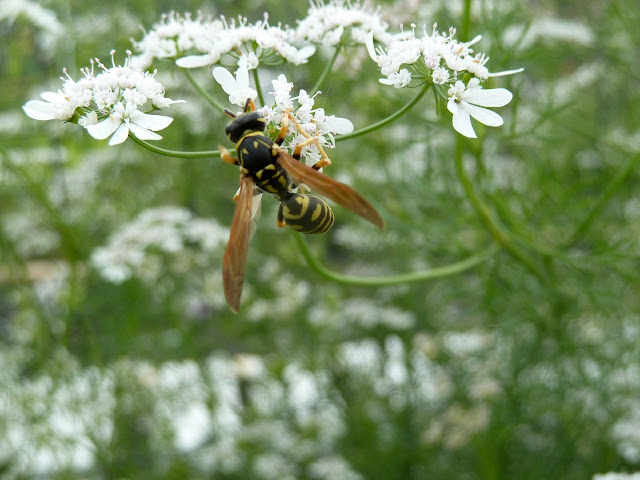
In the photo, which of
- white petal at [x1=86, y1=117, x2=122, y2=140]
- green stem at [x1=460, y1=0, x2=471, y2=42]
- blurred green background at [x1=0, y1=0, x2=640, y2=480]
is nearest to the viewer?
white petal at [x1=86, y1=117, x2=122, y2=140]

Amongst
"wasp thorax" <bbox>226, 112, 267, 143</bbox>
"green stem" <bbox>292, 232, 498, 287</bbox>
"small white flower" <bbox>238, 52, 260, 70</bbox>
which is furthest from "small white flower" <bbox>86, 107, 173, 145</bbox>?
"green stem" <bbox>292, 232, 498, 287</bbox>

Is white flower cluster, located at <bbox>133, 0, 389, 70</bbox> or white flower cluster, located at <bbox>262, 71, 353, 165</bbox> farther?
white flower cluster, located at <bbox>133, 0, 389, 70</bbox>

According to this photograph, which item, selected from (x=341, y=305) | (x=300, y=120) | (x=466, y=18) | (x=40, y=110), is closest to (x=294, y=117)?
(x=300, y=120)

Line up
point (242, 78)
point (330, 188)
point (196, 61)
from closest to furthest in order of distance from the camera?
point (330, 188) → point (242, 78) → point (196, 61)

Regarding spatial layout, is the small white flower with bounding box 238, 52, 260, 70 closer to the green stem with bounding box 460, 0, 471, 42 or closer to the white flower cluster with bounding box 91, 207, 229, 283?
the green stem with bounding box 460, 0, 471, 42

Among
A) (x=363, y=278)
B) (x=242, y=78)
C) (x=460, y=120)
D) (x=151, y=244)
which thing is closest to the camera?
(x=460, y=120)

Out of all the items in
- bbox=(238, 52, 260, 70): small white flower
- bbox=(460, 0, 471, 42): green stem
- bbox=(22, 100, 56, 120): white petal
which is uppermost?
bbox=(460, 0, 471, 42): green stem

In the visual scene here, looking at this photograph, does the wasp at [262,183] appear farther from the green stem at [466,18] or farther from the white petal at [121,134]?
the green stem at [466,18]

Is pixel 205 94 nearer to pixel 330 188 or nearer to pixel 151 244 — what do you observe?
pixel 330 188
